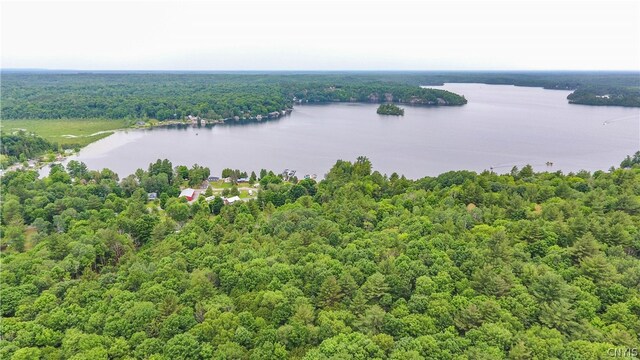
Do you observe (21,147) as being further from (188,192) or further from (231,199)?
(231,199)

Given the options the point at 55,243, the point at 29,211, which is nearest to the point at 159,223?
the point at 55,243

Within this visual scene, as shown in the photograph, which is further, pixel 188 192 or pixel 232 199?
pixel 188 192

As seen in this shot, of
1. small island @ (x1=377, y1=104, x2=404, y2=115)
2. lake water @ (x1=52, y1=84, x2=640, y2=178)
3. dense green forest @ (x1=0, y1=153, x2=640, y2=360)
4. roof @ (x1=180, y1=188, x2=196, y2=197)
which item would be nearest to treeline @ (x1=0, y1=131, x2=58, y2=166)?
lake water @ (x1=52, y1=84, x2=640, y2=178)

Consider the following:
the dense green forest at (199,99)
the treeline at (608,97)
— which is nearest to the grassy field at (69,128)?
the dense green forest at (199,99)

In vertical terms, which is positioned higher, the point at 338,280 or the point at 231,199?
the point at 338,280

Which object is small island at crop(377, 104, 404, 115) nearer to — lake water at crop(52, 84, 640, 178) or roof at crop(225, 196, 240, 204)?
lake water at crop(52, 84, 640, 178)

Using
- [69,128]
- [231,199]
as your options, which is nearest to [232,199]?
[231,199]
